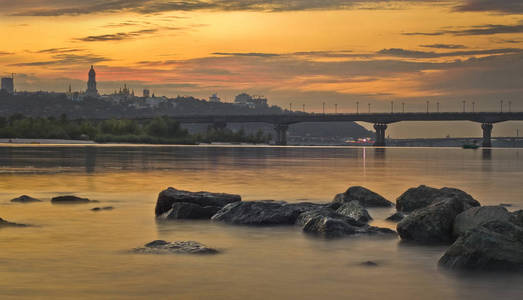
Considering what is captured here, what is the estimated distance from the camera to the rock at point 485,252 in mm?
14664

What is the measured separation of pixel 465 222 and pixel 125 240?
29.8 feet

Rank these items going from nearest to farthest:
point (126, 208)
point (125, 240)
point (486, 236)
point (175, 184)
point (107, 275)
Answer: point (107, 275)
point (486, 236)
point (125, 240)
point (126, 208)
point (175, 184)

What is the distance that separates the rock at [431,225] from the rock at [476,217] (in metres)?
0.24

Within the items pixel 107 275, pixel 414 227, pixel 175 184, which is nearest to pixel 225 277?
pixel 107 275

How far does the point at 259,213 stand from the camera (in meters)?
22.6

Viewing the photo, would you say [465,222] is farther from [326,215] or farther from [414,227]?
[326,215]

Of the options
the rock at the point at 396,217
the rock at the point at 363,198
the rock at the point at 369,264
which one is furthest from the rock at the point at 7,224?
the rock at the point at 363,198

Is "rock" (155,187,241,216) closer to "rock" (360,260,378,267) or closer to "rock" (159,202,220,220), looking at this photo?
"rock" (159,202,220,220)

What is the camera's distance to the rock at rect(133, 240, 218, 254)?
16.2 meters

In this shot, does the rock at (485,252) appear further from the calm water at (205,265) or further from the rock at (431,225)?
the rock at (431,225)

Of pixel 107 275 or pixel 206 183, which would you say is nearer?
pixel 107 275

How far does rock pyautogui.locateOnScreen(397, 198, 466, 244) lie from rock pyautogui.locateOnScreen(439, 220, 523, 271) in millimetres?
3392

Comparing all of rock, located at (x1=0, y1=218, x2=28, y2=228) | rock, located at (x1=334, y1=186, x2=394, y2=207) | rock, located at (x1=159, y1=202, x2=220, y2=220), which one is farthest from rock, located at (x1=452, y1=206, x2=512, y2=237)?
rock, located at (x1=0, y1=218, x2=28, y2=228)

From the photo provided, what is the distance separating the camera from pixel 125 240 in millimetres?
18422
